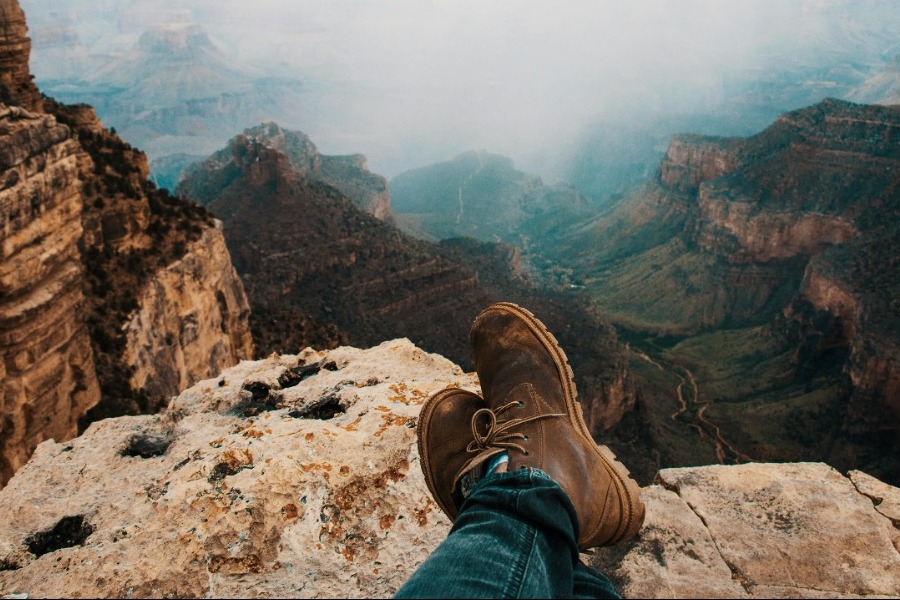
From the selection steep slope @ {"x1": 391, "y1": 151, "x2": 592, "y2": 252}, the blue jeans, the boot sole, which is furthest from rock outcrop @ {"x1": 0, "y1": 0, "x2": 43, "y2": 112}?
steep slope @ {"x1": 391, "y1": 151, "x2": 592, "y2": 252}

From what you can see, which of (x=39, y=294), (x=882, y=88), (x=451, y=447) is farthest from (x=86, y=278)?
(x=882, y=88)

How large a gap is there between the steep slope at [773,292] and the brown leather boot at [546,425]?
95.4 ft

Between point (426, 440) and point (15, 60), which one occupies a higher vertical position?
point (15, 60)

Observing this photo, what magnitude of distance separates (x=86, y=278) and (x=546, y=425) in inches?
491

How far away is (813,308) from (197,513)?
165ft

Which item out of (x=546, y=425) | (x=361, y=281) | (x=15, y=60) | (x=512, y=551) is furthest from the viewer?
(x=361, y=281)

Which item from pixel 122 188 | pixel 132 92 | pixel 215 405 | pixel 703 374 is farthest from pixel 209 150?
pixel 215 405

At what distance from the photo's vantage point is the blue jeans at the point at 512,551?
2.31m

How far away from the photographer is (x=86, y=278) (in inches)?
504

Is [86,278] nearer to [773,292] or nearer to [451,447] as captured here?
[451,447]

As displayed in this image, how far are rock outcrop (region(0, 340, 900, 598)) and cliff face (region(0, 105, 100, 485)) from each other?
5.35 metres

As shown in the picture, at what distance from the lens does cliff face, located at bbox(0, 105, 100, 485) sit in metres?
8.77

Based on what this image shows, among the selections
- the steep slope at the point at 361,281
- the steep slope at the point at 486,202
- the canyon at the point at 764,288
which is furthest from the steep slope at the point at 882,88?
the steep slope at the point at 361,281

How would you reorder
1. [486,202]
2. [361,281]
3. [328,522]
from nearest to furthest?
1. [328,522]
2. [361,281]
3. [486,202]
